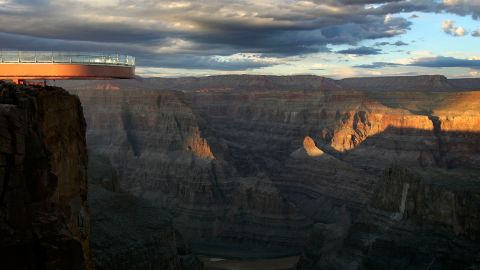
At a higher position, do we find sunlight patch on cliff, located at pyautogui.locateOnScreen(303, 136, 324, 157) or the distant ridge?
the distant ridge

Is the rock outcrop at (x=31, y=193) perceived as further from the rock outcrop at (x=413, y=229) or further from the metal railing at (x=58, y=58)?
the rock outcrop at (x=413, y=229)

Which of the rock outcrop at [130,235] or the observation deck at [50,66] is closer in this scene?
the observation deck at [50,66]

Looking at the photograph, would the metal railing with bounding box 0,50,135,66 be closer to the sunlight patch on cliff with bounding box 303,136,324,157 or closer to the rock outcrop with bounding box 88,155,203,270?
the rock outcrop with bounding box 88,155,203,270

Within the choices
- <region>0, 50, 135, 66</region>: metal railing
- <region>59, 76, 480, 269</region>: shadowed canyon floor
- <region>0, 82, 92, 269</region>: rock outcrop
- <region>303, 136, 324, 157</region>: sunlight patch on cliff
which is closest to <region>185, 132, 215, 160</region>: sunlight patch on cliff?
<region>59, 76, 480, 269</region>: shadowed canyon floor

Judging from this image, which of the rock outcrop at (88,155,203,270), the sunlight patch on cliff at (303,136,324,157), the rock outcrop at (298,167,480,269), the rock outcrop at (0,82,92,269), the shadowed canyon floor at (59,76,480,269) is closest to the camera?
the rock outcrop at (0,82,92,269)

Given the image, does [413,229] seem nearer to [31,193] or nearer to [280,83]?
[31,193]

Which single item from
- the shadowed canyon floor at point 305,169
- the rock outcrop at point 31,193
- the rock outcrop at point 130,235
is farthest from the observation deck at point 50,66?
the shadowed canyon floor at point 305,169

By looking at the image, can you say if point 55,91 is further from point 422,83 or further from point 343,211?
point 422,83

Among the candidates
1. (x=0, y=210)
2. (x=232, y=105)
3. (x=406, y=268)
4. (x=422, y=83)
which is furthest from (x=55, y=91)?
(x=422, y=83)
